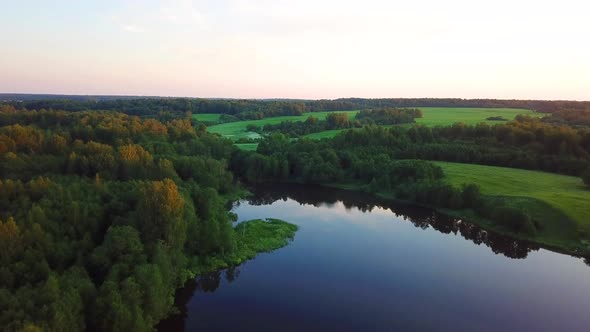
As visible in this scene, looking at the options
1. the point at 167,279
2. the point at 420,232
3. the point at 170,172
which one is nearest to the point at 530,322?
the point at 420,232

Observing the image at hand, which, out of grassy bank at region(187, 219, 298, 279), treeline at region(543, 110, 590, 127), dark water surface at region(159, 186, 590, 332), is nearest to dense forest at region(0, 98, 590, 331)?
grassy bank at region(187, 219, 298, 279)

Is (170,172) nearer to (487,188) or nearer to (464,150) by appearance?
(487,188)

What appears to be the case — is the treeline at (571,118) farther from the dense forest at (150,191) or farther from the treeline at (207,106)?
the treeline at (207,106)

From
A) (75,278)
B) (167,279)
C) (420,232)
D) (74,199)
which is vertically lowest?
(420,232)

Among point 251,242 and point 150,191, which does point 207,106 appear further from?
point 150,191

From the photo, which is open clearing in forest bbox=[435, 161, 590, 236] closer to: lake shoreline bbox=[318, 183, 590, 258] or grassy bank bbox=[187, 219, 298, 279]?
lake shoreline bbox=[318, 183, 590, 258]
